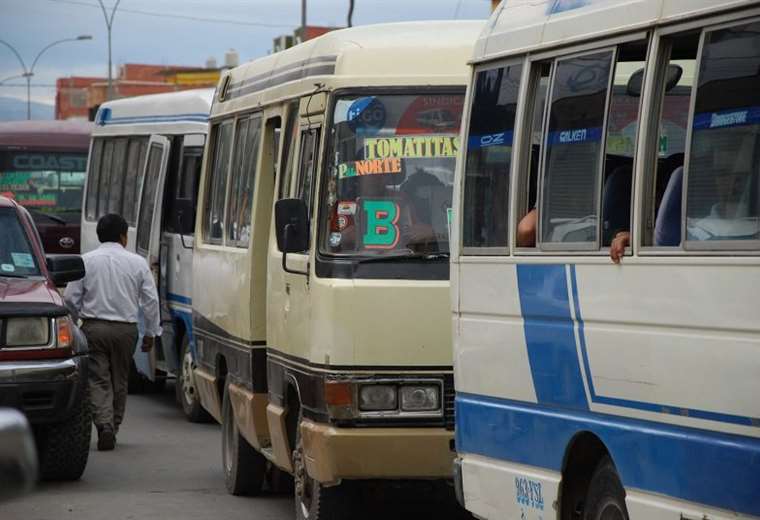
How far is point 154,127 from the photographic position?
18.7m

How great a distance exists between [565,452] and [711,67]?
1823 millimetres

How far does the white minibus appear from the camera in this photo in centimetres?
1614

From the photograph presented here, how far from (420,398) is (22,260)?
4494mm

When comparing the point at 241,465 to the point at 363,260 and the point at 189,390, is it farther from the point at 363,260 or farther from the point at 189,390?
the point at 189,390

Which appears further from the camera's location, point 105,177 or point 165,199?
point 105,177

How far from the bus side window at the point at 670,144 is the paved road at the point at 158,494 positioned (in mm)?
3624

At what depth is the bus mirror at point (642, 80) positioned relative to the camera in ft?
19.1

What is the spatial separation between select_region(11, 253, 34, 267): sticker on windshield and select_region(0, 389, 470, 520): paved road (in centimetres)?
155

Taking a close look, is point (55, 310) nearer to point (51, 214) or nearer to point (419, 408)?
point (419, 408)

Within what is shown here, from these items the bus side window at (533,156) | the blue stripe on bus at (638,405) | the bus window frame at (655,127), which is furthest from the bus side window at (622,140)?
the bus side window at (533,156)

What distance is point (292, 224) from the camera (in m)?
8.84

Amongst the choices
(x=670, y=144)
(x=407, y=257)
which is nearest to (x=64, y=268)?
(x=407, y=257)

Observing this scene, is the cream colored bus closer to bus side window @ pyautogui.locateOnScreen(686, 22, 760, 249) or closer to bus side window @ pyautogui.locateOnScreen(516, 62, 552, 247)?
bus side window @ pyautogui.locateOnScreen(516, 62, 552, 247)

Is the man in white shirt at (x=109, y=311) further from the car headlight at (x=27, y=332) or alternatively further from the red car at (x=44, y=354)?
the car headlight at (x=27, y=332)
